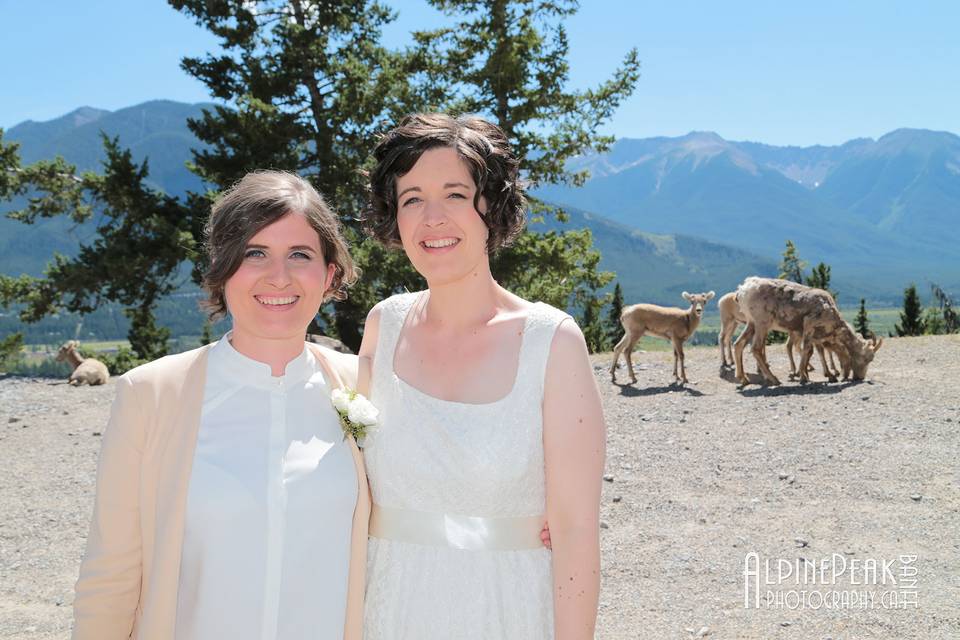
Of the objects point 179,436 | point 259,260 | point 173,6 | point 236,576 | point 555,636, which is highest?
point 173,6

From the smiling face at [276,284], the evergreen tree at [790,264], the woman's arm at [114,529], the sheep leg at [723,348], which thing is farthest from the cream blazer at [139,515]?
the evergreen tree at [790,264]

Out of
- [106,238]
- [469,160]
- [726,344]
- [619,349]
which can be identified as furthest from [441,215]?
[106,238]

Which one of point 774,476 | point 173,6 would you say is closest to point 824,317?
point 774,476

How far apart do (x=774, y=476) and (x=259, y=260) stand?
24.2 ft

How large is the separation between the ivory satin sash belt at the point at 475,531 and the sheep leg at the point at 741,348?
12.1m

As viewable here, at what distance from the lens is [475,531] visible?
268cm

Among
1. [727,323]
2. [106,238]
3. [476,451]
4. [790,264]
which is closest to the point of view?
[476,451]

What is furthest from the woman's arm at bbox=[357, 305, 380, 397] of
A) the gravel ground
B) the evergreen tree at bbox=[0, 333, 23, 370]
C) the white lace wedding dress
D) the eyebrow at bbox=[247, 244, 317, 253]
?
the evergreen tree at bbox=[0, 333, 23, 370]

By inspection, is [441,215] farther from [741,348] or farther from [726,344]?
[726,344]

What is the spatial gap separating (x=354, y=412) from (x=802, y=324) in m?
12.9

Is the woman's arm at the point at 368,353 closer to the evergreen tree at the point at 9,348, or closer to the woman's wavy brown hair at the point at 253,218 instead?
the woman's wavy brown hair at the point at 253,218

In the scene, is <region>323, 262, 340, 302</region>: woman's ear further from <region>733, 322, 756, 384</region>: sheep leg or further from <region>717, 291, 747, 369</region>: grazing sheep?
<region>717, 291, 747, 369</region>: grazing sheep

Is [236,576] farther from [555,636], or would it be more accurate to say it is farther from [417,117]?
[417,117]

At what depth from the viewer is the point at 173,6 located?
20.2m
